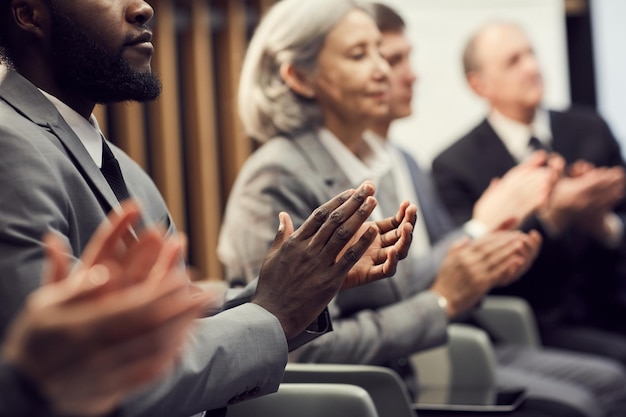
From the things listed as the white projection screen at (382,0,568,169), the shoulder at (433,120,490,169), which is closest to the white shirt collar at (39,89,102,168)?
the shoulder at (433,120,490,169)

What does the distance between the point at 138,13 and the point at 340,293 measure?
0.90 meters

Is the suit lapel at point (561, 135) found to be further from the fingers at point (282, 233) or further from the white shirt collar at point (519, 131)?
the fingers at point (282, 233)

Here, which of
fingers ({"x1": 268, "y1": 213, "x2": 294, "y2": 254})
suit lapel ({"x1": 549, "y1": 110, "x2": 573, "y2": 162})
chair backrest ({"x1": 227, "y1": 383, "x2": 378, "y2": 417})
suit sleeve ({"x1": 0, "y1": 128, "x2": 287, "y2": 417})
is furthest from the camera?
suit lapel ({"x1": 549, "y1": 110, "x2": 573, "y2": 162})

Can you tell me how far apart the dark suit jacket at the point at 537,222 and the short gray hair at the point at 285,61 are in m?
1.15

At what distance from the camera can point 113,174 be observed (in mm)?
1604

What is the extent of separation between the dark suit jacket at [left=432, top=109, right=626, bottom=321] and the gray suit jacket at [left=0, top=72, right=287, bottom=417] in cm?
207

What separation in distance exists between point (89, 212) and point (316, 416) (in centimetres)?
64

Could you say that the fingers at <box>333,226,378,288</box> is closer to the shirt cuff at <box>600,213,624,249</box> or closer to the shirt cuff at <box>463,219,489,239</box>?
the shirt cuff at <box>463,219,489,239</box>

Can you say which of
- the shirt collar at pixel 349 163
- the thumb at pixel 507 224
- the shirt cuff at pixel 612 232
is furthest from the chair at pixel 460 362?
the shirt cuff at pixel 612 232

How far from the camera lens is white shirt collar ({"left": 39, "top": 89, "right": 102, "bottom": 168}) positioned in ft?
5.12

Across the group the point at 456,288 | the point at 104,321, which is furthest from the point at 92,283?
the point at 456,288

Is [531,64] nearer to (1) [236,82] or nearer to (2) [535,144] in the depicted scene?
(2) [535,144]

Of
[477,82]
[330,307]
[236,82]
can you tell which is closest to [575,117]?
[477,82]

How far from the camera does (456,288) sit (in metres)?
2.35
